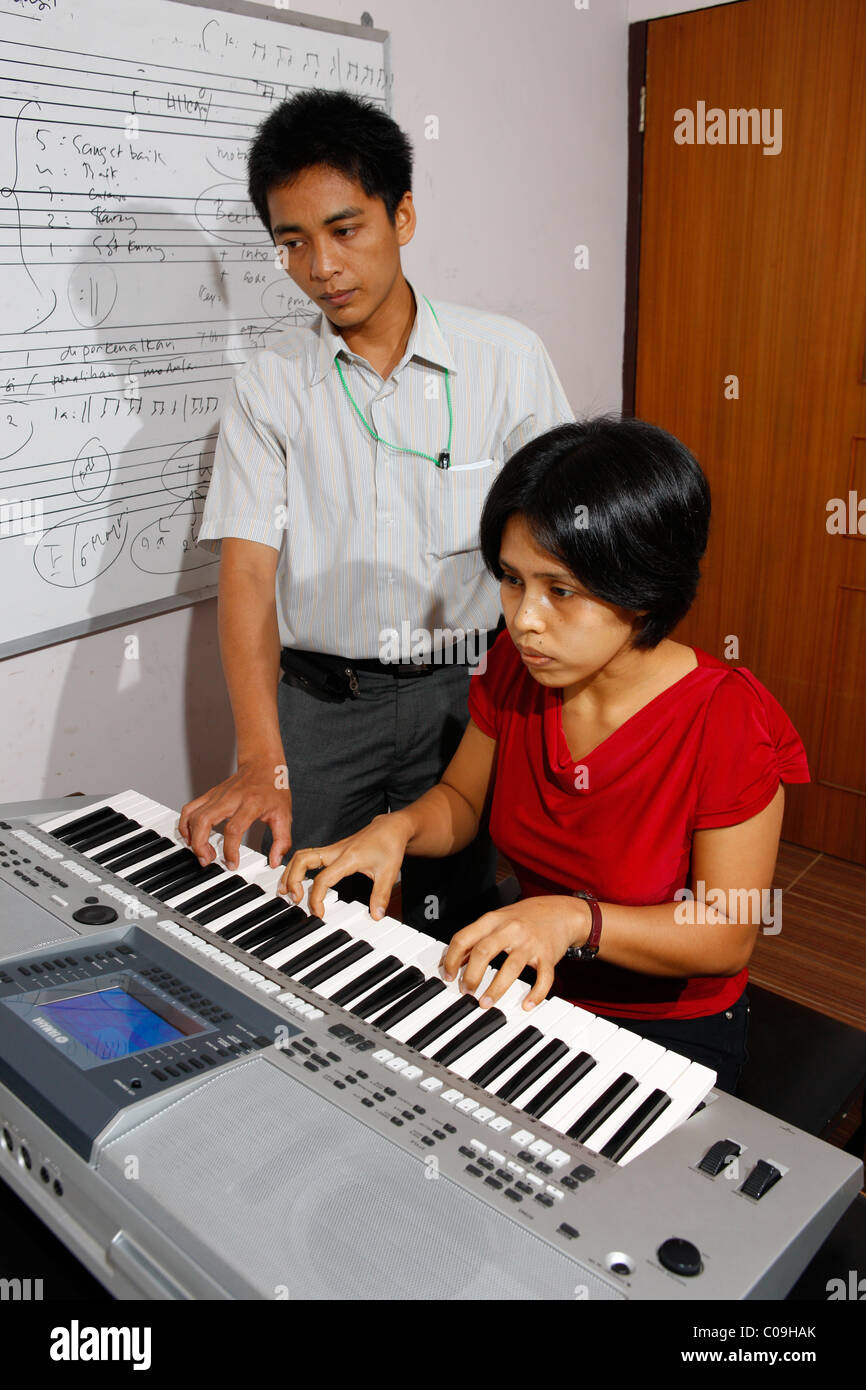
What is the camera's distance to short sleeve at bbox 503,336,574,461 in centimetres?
187

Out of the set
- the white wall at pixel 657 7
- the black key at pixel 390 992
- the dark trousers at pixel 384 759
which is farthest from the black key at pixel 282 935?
the white wall at pixel 657 7

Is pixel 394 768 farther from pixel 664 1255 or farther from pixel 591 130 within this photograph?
pixel 591 130

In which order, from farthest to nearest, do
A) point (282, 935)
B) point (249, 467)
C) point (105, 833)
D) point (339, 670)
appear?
point (339, 670) < point (249, 467) < point (105, 833) < point (282, 935)

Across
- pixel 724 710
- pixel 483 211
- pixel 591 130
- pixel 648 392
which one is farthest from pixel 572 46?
pixel 724 710

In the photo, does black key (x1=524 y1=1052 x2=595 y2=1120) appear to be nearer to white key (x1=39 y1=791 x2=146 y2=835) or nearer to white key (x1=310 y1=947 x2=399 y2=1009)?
white key (x1=310 y1=947 x2=399 y2=1009)

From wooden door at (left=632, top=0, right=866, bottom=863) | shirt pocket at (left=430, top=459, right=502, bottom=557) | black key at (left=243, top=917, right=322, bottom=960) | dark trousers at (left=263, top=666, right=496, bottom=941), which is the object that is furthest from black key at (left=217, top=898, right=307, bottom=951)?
wooden door at (left=632, top=0, right=866, bottom=863)

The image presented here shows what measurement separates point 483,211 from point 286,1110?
236cm

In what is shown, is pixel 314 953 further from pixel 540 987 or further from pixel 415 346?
pixel 415 346

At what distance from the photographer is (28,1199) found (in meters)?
0.94

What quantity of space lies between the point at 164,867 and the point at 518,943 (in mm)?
485

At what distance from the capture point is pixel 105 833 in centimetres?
144

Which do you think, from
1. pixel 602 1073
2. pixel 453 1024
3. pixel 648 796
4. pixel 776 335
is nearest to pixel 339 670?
pixel 648 796

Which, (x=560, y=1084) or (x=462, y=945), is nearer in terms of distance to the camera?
(x=560, y=1084)

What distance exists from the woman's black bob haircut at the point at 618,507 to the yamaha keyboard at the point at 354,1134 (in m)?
0.45
